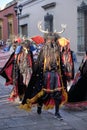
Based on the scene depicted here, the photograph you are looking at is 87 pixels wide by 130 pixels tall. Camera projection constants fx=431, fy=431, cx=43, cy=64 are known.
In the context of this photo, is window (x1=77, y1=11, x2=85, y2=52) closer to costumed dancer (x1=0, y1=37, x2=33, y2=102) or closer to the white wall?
the white wall

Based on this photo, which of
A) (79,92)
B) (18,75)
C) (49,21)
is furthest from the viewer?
(49,21)

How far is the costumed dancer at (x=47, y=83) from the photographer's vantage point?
786 cm

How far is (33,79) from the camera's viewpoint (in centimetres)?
820

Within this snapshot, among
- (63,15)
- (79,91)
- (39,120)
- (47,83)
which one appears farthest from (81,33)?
(39,120)

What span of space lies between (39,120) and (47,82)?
0.75 metres

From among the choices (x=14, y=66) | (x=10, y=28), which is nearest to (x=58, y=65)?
(x=14, y=66)

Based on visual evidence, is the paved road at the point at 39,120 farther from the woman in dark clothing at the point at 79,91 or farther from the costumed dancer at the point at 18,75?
the costumed dancer at the point at 18,75

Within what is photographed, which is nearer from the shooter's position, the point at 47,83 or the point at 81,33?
the point at 47,83

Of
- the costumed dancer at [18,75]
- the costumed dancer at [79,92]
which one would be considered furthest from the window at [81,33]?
the costumed dancer at [79,92]

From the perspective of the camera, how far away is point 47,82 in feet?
26.1

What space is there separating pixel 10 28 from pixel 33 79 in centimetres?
2815

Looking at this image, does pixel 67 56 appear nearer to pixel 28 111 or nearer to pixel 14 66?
pixel 14 66

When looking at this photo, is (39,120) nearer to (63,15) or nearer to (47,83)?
(47,83)

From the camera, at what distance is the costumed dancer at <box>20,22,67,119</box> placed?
7863mm
